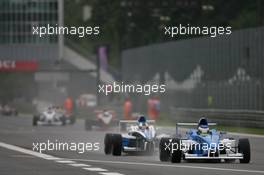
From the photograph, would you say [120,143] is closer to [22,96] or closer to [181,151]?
[181,151]

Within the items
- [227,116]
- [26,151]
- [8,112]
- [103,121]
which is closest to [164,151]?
[26,151]

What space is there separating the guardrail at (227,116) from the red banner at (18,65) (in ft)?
248

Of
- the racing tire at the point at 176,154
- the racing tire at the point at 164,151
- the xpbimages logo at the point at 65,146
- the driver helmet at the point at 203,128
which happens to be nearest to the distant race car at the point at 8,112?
the xpbimages logo at the point at 65,146

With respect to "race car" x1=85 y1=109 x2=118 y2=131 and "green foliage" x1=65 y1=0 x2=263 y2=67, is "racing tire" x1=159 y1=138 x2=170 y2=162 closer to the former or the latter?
"race car" x1=85 y1=109 x2=118 y2=131

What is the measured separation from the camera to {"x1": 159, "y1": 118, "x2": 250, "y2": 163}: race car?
23.1 m

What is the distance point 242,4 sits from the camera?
123 m

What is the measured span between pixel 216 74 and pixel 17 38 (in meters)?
80.9

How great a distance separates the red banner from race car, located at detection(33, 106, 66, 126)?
69.7 metres

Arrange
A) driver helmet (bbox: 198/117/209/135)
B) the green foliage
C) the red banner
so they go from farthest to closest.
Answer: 1. the red banner
2. the green foliage
3. driver helmet (bbox: 198/117/209/135)

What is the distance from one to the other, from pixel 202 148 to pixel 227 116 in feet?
75.1

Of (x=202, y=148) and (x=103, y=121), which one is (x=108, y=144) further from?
(x=103, y=121)

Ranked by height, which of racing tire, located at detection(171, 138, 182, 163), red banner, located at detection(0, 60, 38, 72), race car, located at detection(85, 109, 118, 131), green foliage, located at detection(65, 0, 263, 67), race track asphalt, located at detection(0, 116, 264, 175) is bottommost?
race track asphalt, located at detection(0, 116, 264, 175)

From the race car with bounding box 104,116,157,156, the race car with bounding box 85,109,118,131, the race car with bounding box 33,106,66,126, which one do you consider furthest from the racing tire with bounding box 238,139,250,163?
the race car with bounding box 33,106,66,126

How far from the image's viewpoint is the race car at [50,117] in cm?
5505
